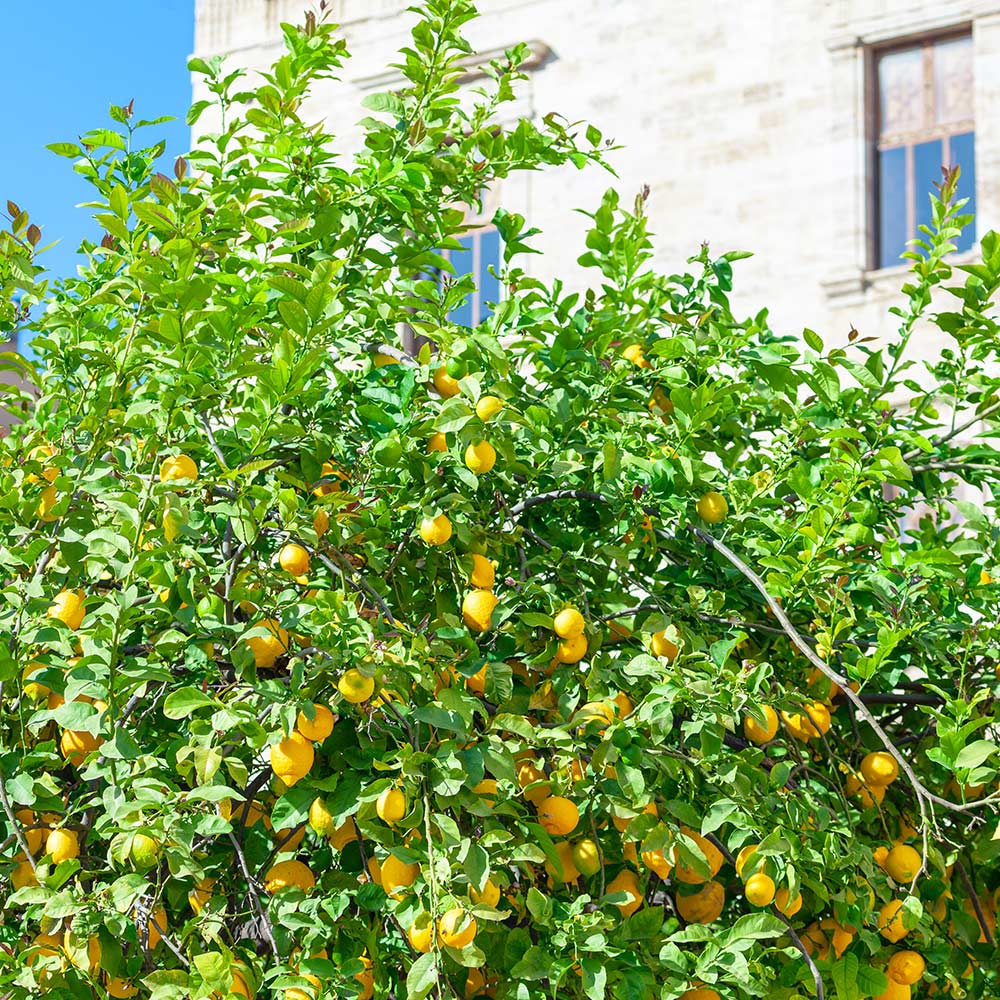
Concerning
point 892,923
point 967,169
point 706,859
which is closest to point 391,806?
point 706,859

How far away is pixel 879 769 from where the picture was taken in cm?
223

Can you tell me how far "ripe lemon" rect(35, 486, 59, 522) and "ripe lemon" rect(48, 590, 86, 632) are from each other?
15 cm

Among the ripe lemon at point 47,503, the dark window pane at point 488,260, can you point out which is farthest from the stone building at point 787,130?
the ripe lemon at point 47,503

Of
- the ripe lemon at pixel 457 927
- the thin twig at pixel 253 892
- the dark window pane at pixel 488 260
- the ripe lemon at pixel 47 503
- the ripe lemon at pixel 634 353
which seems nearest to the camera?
the ripe lemon at pixel 457 927

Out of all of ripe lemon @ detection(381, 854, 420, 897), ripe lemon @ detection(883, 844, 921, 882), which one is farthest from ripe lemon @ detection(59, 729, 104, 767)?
ripe lemon @ detection(883, 844, 921, 882)

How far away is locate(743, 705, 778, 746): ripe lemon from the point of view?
1.88 metres

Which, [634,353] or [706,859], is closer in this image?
[706,859]

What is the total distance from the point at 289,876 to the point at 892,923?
89 cm

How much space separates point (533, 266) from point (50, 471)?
8047 mm

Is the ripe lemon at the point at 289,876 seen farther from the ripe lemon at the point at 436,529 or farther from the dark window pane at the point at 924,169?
the dark window pane at the point at 924,169

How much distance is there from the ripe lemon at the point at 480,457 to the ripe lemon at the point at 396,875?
0.52 meters

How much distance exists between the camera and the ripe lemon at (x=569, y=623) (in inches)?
77.4

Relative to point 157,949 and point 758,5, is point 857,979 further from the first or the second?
point 758,5

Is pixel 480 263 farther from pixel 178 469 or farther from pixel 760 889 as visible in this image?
pixel 760 889
